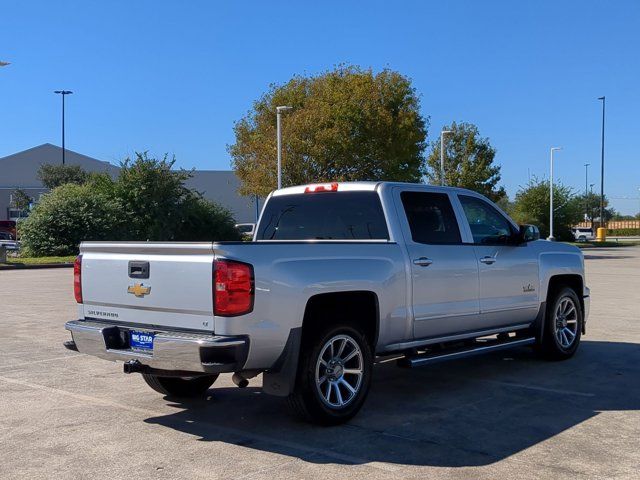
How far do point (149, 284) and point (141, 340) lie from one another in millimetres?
447

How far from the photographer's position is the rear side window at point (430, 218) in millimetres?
7043

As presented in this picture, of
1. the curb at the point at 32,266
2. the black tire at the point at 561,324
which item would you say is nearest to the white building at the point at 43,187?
the curb at the point at 32,266

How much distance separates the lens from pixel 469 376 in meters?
8.04

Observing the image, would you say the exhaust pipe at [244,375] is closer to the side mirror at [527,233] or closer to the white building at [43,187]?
the side mirror at [527,233]

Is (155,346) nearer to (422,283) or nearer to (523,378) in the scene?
(422,283)

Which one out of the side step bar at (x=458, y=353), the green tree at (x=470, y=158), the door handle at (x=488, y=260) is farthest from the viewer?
the green tree at (x=470, y=158)

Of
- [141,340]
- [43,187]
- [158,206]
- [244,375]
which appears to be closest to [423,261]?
[244,375]

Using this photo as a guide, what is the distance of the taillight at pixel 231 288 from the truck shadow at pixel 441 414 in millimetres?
1092

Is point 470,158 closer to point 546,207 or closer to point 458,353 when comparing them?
point 546,207

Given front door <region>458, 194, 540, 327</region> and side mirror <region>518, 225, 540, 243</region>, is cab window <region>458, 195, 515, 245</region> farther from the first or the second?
side mirror <region>518, 225, 540, 243</region>

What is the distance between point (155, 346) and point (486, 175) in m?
48.5

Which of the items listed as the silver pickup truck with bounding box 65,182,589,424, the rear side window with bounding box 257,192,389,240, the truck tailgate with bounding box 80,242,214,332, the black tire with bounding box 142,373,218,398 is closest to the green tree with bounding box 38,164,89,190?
the rear side window with bounding box 257,192,389,240

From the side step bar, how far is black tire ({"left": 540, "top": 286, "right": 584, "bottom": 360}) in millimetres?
441

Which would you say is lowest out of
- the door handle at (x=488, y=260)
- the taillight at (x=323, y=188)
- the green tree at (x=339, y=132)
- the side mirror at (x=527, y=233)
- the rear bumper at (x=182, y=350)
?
the rear bumper at (x=182, y=350)
